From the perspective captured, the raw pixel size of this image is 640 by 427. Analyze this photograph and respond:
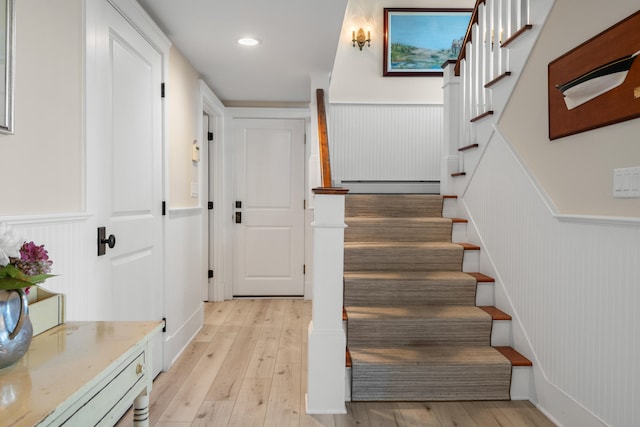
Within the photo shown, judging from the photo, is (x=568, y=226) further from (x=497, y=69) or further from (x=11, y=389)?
(x=11, y=389)

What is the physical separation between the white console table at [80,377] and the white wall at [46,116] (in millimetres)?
537

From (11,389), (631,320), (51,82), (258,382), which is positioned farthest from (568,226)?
(51,82)

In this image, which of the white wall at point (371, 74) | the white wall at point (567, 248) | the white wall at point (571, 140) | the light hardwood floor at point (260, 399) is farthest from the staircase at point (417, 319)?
the white wall at point (371, 74)

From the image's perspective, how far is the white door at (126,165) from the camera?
197 cm

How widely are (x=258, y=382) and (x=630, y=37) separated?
2.48 meters

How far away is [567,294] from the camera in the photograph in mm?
2031

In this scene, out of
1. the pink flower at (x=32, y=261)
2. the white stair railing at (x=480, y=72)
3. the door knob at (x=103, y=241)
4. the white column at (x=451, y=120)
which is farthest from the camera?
the white column at (x=451, y=120)

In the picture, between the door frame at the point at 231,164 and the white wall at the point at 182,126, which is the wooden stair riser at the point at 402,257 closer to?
the white wall at the point at 182,126

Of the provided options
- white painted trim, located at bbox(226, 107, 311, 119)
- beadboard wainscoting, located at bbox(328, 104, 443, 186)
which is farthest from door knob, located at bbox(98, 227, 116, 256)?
beadboard wainscoting, located at bbox(328, 104, 443, 186)

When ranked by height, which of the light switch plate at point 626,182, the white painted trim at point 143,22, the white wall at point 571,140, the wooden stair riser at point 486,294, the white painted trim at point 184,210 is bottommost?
the wooden stair riser at point 486,294

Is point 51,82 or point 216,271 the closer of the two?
point 51,82

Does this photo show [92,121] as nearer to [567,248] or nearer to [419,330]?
[419,330]

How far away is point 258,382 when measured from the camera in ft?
8.50

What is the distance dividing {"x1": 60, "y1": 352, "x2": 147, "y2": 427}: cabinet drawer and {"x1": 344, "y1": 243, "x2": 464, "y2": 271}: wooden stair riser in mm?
1945
